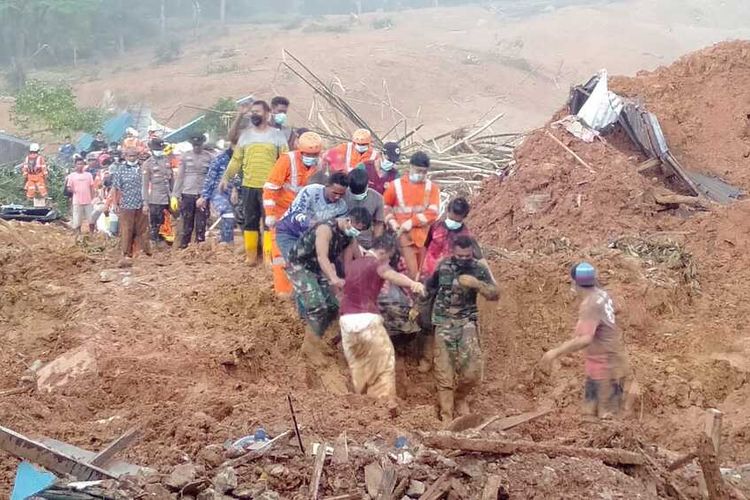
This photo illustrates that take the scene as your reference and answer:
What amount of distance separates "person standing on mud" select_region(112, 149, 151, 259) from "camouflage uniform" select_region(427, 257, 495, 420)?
5.11 m

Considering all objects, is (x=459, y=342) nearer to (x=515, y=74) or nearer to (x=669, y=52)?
(x=515, y=74)

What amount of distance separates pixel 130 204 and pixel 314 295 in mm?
4287

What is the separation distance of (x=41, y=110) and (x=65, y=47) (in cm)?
1748

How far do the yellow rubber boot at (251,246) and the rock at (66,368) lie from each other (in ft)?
8.09

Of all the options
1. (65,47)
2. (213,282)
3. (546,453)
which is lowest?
(65,47)

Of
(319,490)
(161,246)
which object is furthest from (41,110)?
(319,490)

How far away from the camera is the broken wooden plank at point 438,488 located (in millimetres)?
4967

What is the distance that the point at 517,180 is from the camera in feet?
43.5

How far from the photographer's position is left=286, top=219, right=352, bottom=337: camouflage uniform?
7988mm

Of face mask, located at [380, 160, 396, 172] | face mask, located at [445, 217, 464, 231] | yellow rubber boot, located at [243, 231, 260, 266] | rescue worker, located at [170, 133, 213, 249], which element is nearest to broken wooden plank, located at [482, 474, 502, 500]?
face mask, located at [445, 217, 464, 231]

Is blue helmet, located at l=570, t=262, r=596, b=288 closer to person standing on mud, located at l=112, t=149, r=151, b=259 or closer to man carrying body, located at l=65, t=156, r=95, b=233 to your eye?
person standing on mud, located at l=112, t=149, r=151, b=259

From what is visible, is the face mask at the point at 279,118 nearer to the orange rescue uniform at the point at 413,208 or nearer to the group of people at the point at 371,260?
the group of people at the point at 371,260

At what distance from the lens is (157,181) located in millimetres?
11695

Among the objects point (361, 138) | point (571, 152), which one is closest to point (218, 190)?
point (361, 138)
